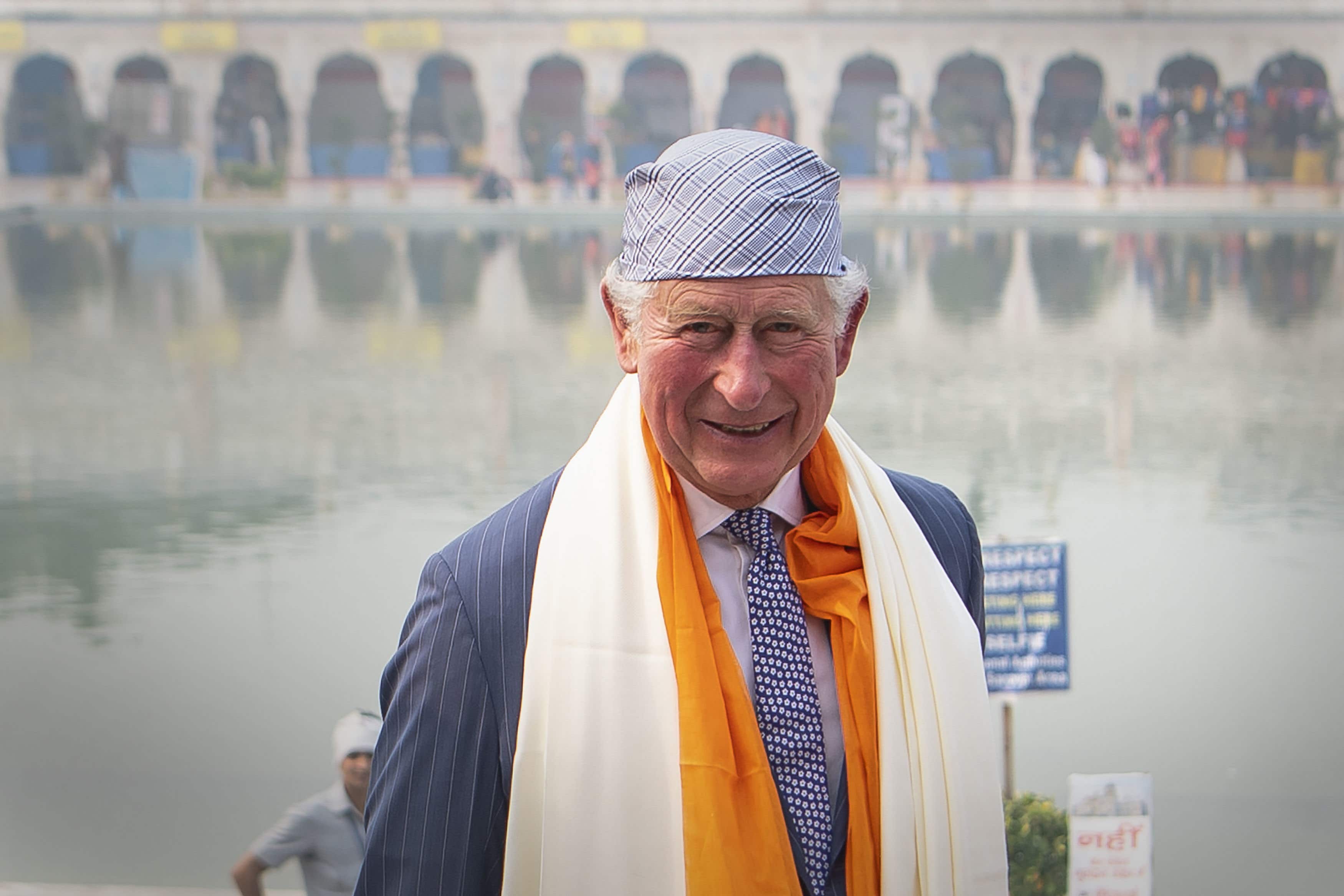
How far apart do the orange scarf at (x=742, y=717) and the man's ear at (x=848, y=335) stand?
0.14 meters

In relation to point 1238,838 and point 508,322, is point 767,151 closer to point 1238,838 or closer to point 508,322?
point 1238,838

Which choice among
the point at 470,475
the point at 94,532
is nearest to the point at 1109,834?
the point at 470,475

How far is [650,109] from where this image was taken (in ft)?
36.0

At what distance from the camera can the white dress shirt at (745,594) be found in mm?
1120

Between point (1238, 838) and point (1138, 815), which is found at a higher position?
point (1138, 815)

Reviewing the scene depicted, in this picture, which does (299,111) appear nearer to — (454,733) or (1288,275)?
(1288,275)

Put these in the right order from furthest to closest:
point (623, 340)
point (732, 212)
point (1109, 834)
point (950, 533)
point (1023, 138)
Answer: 1. point (1023, 138)
2. point (1109, 834)
3. point (950, 533)
4. point (623, 340)
5. point (732, 212)

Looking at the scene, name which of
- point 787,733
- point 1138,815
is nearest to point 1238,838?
point 1138,815

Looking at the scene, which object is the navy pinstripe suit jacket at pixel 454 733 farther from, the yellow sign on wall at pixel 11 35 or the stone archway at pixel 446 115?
the yellow sign on wall at pixel 11 35

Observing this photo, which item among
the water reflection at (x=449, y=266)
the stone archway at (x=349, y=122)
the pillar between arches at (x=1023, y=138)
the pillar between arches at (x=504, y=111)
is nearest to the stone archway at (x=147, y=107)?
the stone archway at (x=349, y=122)

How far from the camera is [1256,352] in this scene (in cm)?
980

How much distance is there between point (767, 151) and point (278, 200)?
33.3 ft

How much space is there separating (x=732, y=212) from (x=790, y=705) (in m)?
0.40

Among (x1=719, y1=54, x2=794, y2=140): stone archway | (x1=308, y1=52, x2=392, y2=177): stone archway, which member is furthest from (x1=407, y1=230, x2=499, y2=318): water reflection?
(x1=719, y1=54, x2=794, y2=140): stone archway
